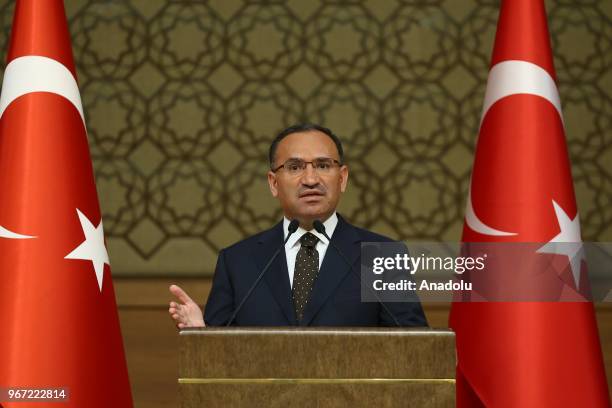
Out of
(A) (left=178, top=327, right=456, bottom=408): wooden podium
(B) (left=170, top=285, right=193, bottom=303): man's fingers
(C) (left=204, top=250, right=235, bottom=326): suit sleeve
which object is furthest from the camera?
(C) (left=204, top=250, right=235, bottom=326): suit sleeve

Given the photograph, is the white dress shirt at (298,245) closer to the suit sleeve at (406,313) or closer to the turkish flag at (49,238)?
the suit sleeve at (406,313)

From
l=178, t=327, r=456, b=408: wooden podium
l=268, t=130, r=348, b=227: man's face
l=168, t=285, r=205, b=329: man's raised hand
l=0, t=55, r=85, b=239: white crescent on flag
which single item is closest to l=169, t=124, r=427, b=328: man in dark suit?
l=268, t=130, r=348, b=227: man's face

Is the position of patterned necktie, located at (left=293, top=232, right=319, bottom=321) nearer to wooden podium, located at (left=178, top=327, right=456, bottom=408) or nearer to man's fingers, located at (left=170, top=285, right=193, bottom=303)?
man's fingers, located at (left=170, top=285, right=193, bottom=303)

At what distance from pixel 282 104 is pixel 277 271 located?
70.4 inches

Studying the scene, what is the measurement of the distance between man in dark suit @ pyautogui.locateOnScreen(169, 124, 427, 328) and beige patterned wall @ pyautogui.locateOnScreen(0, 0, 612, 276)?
61.2 inches

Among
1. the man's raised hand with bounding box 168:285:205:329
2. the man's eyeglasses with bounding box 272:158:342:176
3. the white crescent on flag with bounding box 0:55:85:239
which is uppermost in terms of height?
the white crescent on flag with bounding box 0:55:85:239

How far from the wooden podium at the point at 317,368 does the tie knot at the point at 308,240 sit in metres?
0.70

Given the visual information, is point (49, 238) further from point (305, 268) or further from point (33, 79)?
point (305, 268)

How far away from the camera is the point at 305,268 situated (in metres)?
2.07

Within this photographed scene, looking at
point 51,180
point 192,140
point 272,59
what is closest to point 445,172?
point 272,59

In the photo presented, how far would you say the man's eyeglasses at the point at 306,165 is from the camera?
2.05 m

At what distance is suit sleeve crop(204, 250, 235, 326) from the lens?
210 cm

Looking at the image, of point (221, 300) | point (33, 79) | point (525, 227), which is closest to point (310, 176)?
point (221, 300)

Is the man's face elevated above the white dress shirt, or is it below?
above
